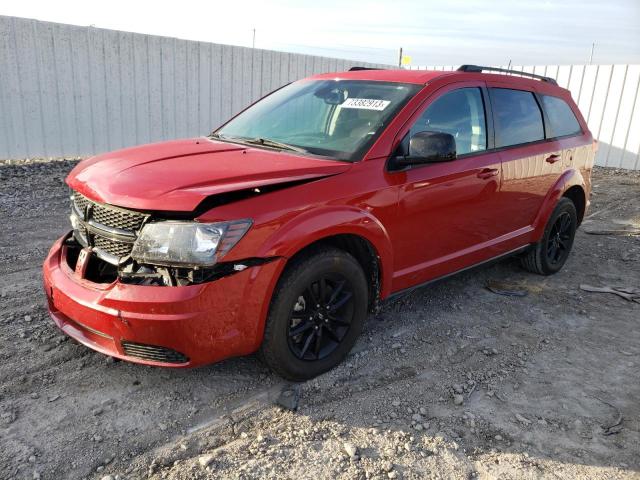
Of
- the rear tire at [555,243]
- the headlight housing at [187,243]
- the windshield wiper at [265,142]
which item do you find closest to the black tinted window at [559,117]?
the rear tire at [555,243]

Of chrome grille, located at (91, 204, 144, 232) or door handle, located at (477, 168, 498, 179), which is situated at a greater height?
door handle, located at (477, 168, 498, 179)

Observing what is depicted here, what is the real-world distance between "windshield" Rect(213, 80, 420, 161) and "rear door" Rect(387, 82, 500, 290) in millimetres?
226

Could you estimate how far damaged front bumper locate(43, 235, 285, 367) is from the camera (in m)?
2.52

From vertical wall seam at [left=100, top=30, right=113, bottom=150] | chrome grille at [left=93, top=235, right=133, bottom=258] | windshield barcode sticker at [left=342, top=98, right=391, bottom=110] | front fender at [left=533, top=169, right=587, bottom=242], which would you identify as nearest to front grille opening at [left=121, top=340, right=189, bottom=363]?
chrome grille at [left=93, top=235, right=133, bottom=258]

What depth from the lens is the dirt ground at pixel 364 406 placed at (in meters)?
2.51

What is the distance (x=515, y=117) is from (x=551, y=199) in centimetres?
95

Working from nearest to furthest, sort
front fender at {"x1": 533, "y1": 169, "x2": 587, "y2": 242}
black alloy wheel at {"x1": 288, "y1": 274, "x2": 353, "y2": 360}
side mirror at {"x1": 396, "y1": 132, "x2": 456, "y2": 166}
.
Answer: black alloy wheel at {"x1": 288, "y1": 274, "x2": 353, "y2": 360} < side mirror at {"x1": 396, "y1": 132, "x2": 456, "y2": 166} < front fender at {"x1": 533, "y1": 169, "x2": 587, "y2": 242}

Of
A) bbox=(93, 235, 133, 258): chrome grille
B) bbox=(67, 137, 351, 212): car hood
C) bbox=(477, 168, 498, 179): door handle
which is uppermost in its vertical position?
bbox=(67, 137, 351, 212): car hood

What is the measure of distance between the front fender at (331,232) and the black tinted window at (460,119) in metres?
A: 0.80

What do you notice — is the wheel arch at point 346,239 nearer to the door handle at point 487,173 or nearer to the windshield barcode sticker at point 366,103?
the windshield barcode sticker at point 366,103

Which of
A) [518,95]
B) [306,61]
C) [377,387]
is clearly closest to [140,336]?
[377,387]

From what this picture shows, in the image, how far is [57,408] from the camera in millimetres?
2773

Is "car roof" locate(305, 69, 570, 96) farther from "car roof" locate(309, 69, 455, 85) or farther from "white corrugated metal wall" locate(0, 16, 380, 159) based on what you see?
"white corrugated metal wall" locate(0, 16, 380, 159)

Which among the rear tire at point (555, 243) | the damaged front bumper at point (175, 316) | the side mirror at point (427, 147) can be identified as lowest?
the rear tire at point (555, 243)
